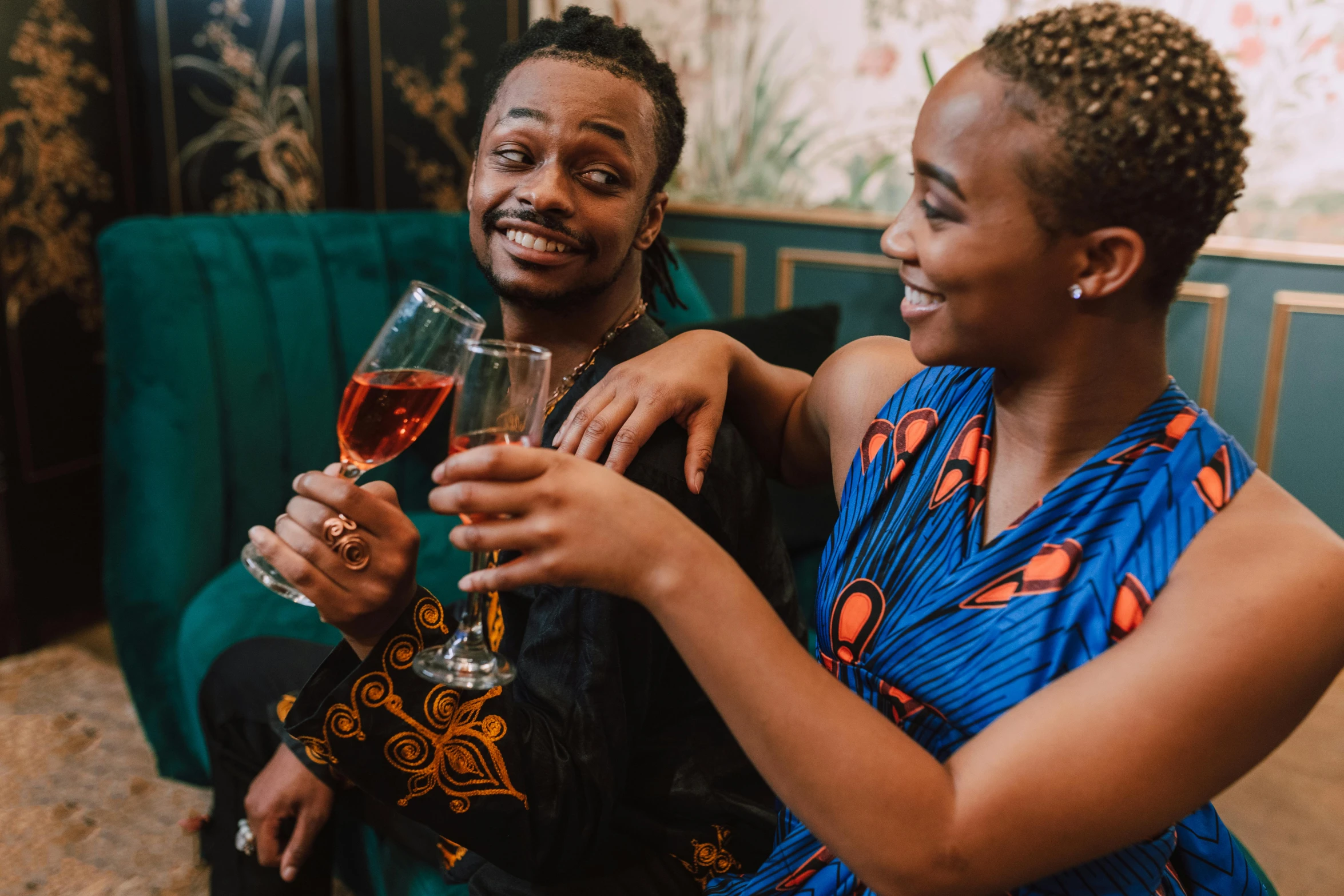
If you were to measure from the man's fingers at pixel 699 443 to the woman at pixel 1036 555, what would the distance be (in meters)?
0.07

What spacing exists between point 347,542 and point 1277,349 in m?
2.97

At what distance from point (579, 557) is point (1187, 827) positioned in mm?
695

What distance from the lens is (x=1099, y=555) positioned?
2.72 feet

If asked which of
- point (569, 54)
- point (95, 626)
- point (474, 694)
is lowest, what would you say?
point (95, 626)

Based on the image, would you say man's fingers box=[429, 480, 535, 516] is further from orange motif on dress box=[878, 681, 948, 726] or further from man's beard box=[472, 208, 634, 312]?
man's beard box=[472, 208, 634, 312]

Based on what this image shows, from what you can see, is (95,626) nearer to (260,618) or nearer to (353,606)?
(260,618)

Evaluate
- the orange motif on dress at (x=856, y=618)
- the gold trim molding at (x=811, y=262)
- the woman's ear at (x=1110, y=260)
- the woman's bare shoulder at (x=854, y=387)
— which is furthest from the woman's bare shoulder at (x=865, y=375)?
the gold trim molding at (x=811, y=262)

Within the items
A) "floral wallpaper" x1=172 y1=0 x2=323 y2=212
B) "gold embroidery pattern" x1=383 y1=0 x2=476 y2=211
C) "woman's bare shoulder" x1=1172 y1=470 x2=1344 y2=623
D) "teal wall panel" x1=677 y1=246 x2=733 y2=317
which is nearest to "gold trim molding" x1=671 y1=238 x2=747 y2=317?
"teal wall panel" x1=677 y1=246 x2=733 y2=317

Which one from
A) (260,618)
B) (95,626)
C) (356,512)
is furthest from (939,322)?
(95,626)

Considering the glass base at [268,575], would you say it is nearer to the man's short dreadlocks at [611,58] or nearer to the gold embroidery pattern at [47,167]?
the man's short dreadlocks at [611,58]

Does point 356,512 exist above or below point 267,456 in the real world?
above

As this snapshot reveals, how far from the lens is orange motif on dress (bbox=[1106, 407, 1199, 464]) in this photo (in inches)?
33.8

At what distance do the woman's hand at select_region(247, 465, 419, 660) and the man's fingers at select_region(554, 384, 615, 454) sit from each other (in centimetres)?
20

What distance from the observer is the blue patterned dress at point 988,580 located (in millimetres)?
820
